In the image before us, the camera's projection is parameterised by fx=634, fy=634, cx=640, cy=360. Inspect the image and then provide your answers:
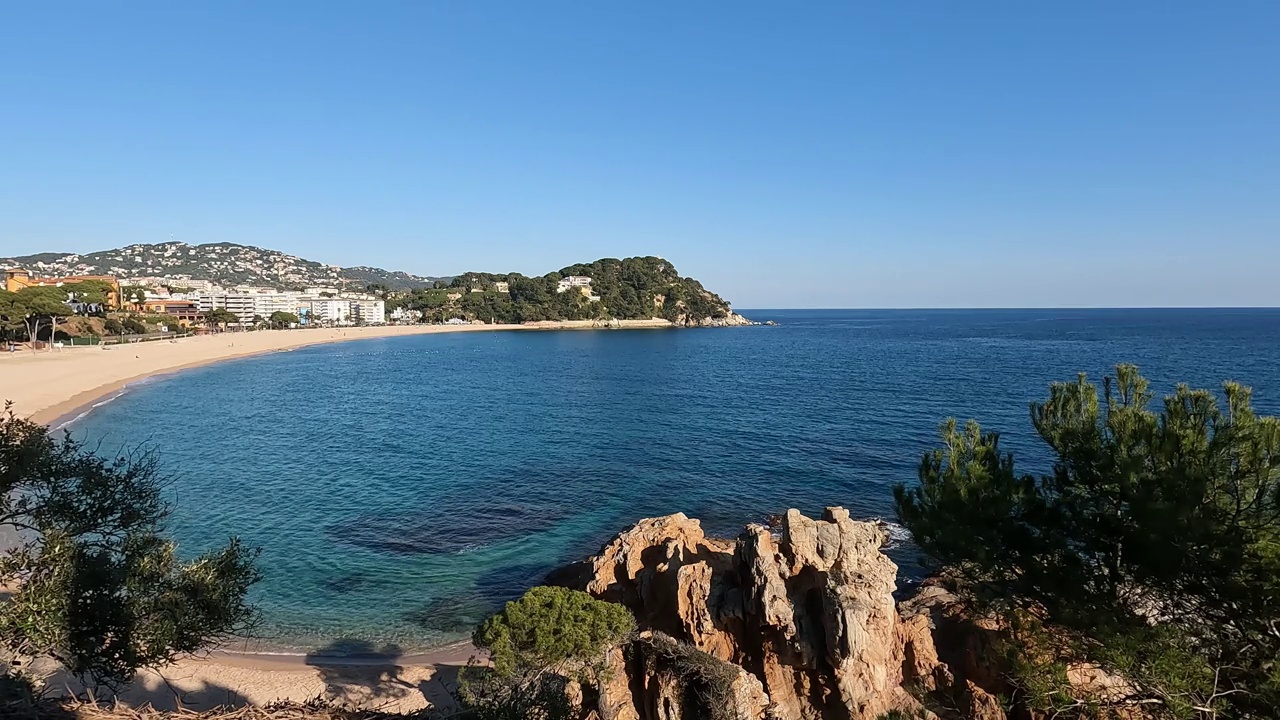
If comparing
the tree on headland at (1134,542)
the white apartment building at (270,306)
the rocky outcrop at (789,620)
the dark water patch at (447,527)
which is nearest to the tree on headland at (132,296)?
the white apartment building at (270,306)

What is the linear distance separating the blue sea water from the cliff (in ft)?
28.2

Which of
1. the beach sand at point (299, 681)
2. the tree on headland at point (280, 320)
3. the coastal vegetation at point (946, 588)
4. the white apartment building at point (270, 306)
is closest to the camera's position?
the coastal vegetation at point (946, 588)

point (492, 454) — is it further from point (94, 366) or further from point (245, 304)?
point (245, 304)

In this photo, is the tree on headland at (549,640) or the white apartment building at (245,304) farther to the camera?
the white apartment building at (245,304)

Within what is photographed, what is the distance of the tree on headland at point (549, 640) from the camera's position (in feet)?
36.3

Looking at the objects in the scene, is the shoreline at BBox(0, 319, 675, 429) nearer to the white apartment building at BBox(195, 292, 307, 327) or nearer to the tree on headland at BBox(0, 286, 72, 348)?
the tree on headland at BBox(0, 286, 72, 348)

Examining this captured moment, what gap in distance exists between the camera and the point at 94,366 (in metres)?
67.5

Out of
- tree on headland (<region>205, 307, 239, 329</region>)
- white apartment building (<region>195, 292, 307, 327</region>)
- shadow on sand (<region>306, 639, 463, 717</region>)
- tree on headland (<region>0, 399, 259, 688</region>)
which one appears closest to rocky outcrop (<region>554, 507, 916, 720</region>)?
shadow on sand (<region>306, 639, 463, 717</region>)

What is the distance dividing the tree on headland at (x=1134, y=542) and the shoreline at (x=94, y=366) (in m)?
53.3

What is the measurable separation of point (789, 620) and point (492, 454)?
29232mm

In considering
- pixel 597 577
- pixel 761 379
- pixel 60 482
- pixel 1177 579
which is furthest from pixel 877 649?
pixel 761 379

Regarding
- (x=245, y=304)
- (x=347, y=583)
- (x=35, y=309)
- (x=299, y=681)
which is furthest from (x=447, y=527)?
(x=245, y=304)

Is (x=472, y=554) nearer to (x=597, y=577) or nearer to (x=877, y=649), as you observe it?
(x=597, y=577)

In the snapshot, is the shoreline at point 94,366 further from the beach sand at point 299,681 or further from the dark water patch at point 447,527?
Result: the beach sand at point 299,681
